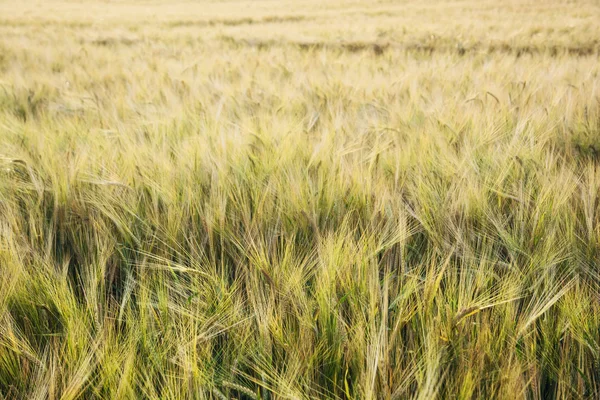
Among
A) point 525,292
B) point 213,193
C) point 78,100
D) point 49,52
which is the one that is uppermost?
point 49,52

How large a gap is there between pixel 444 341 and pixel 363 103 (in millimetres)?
1568

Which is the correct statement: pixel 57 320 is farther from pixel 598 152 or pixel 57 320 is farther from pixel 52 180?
pixel 598 152

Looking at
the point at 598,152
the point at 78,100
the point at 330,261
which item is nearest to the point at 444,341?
the point at 330,261

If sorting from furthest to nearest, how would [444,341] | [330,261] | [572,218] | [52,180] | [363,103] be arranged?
[363,103], [52,180], [572,218], [330,261], [444,341]

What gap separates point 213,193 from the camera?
0.89 metres

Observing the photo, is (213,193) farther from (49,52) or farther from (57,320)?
(49,52)

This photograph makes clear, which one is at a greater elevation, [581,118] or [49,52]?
[49,52]

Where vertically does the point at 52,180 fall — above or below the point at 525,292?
above

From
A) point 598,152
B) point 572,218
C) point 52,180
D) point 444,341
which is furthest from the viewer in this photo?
point 598,152

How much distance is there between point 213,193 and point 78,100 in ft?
5.31

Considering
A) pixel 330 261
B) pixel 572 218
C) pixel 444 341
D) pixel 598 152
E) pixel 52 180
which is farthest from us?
pixel 598 152

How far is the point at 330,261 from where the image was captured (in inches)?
24.3

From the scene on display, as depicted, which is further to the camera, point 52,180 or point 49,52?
point 49,52

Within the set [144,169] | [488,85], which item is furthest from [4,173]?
[488,85]
